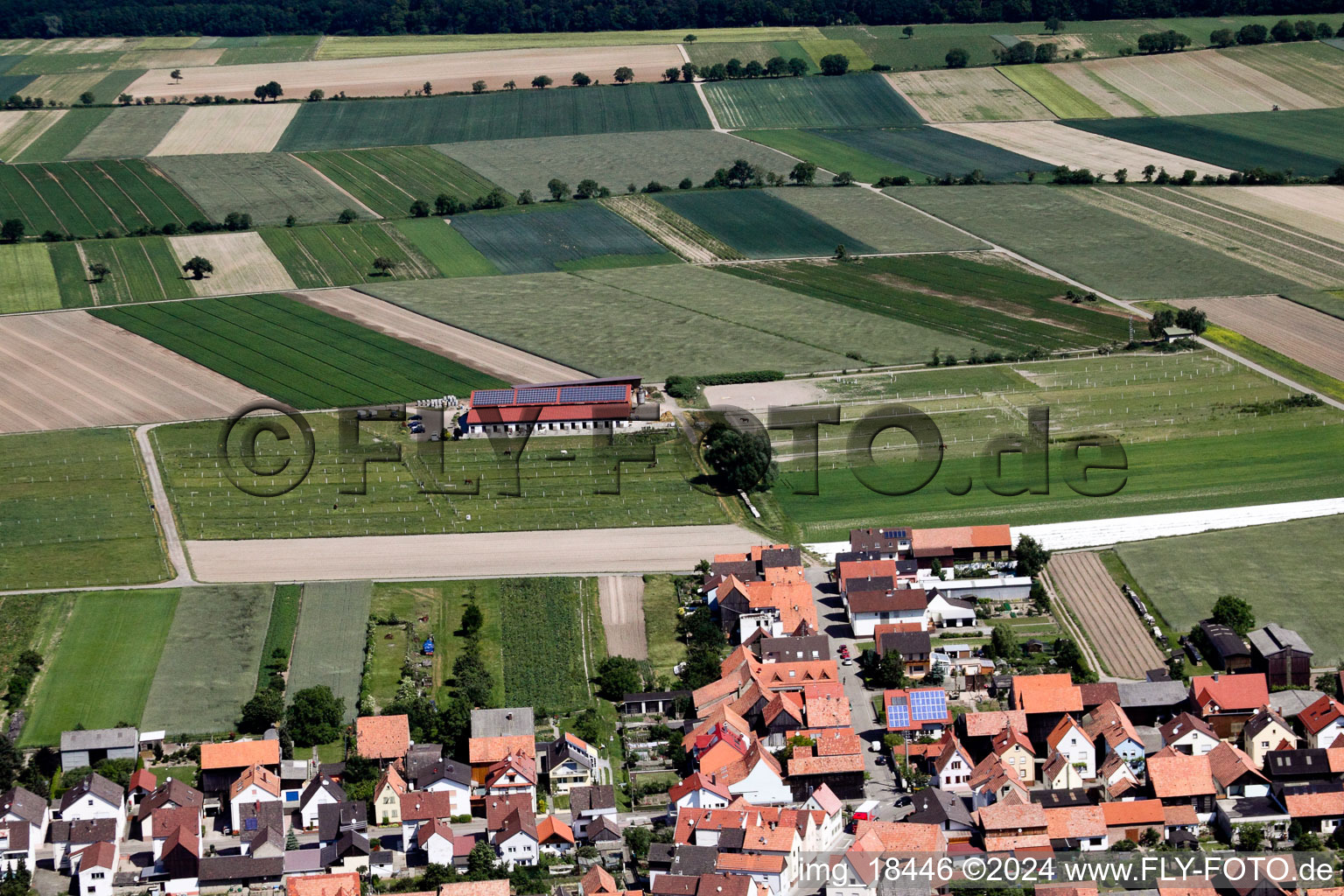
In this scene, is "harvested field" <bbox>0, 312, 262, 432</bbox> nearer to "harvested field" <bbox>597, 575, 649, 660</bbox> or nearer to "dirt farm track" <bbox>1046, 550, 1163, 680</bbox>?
"harvested field" <bbox>597, 575, 649, 660</bbox>

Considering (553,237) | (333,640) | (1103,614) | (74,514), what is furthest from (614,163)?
(1103,614)

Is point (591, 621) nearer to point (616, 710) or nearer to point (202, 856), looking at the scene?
point (616, 710)

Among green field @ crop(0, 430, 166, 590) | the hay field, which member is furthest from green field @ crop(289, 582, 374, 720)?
the hay field

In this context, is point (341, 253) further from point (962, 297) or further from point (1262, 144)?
point (1262, 144)

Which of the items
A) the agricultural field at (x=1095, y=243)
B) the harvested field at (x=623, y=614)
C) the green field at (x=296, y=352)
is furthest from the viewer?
the agricultural field at (x=1095, y=243)

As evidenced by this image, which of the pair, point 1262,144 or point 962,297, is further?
point 1262,144

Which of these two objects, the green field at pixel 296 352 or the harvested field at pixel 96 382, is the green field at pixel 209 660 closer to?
the harvested field at pixel 96 382

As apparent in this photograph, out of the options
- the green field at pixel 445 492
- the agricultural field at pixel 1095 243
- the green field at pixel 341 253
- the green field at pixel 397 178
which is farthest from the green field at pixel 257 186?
the green field at pixel 445 492
